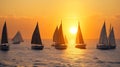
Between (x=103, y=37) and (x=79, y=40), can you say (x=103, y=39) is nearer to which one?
(x=103, y=37)

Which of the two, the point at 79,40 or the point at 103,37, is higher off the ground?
the point at 103,37

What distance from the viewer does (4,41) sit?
117 meters

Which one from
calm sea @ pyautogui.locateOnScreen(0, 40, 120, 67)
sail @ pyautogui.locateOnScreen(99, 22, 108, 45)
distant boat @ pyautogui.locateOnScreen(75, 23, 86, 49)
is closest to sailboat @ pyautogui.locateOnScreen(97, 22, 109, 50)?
sail @ pyautogui.locateOnScreen(99, 22, 108, 45)

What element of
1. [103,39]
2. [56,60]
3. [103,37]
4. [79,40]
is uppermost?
[103,37]

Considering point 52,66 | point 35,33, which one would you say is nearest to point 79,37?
point 35,33

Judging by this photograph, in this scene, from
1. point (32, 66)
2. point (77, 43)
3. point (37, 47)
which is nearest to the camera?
point (32, 66)

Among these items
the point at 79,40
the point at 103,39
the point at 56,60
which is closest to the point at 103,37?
the point at 103,39

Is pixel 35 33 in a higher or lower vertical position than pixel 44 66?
higher

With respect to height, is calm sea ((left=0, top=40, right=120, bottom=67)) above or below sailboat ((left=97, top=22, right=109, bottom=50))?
below

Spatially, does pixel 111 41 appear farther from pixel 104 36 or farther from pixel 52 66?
pixel 52 66

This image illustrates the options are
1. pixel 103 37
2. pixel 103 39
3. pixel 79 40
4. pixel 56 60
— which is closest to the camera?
pixel 56 60

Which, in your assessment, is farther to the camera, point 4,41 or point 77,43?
point 77,43

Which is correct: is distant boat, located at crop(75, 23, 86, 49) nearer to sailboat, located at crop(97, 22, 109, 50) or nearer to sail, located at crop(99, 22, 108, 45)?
sailboat, located at crop(97, 22, 109, 50)

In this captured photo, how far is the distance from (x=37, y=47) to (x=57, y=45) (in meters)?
10.5
